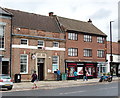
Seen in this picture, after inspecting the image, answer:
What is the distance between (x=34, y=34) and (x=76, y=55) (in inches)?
359

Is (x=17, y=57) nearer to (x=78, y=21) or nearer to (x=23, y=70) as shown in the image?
(x=23, y=70)

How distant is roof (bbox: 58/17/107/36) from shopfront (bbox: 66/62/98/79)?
539 cm

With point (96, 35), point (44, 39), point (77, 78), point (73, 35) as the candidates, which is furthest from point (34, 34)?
point (96, 35)

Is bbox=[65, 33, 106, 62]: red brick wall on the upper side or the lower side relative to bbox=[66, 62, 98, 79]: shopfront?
upper

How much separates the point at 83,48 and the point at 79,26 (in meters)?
4.00

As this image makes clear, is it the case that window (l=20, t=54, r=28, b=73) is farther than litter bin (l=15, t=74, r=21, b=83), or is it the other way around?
window (l=20, t=54, r=28, b=73)

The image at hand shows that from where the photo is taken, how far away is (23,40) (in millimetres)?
32406

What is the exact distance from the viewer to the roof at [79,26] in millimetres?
40122

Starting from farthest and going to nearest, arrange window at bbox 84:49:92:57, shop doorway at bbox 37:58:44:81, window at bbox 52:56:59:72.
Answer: window at bbox 84:49:92:57 → window at bbox 52:56:59:72 → shop doorway at bbox 37:58:44:81

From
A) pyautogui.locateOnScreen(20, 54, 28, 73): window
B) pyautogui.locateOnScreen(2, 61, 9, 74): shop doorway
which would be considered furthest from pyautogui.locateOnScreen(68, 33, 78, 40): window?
pyautogui.locateOnScreen(2, 61, 9, 74): shop doorway

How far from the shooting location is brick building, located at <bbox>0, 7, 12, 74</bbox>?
30.0 metres

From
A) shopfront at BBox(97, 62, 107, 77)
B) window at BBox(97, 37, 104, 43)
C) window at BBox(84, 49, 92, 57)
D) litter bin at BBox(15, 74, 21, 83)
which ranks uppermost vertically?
window at BBox(97, 37, 104, 43)

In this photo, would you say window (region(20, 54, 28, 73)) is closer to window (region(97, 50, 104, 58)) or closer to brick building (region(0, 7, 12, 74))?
brick building (region(0, 7, 12, 74))

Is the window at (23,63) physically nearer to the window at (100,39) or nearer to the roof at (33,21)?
the roof at (33,21)
